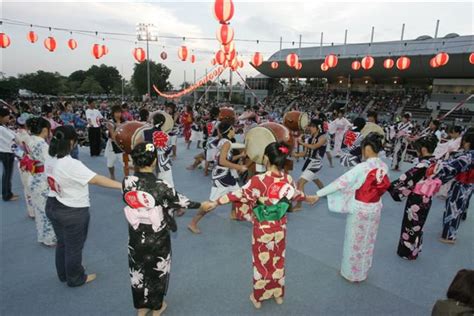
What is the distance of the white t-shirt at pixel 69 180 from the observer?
2.21 metres

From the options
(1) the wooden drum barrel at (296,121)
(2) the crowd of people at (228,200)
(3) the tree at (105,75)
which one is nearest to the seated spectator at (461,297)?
(2) the crowd of people at (228,200)

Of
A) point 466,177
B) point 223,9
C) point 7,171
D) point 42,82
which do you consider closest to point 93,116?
point 7,171

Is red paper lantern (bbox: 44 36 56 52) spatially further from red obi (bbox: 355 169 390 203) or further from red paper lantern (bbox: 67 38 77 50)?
red obi (bbox: 355 169 390 203)

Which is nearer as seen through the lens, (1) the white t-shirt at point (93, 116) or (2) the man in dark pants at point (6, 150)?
(2) the man in dark pants at point (6, 150)

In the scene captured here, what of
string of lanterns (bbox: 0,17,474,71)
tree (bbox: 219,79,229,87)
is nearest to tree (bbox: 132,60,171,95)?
tree (bbox: 219,79,229,87)

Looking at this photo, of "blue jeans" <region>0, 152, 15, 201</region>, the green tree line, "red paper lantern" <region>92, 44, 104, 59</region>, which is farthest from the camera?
the green tree line

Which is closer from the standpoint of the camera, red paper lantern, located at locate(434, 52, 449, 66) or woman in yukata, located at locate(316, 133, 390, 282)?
woman in yukata, located at locate(316, 133, 390, 282)

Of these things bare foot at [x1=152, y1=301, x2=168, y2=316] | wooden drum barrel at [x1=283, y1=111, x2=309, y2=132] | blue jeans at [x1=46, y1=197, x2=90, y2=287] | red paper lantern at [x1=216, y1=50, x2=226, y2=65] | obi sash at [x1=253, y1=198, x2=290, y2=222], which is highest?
red paper lantern at [x1=216, y1=50, x2=226, y2=65]

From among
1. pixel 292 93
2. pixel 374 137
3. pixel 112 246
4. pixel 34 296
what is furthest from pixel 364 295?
pixel 292 93

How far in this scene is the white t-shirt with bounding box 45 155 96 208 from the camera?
7.25 feet

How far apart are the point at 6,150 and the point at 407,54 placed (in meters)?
24.0

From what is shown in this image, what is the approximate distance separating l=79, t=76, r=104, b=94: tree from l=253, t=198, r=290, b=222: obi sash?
5014 cm

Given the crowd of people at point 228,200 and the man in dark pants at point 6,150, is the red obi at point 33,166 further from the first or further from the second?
the man in dark pants at point 6,150

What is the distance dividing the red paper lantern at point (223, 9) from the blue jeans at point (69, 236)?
453cm
